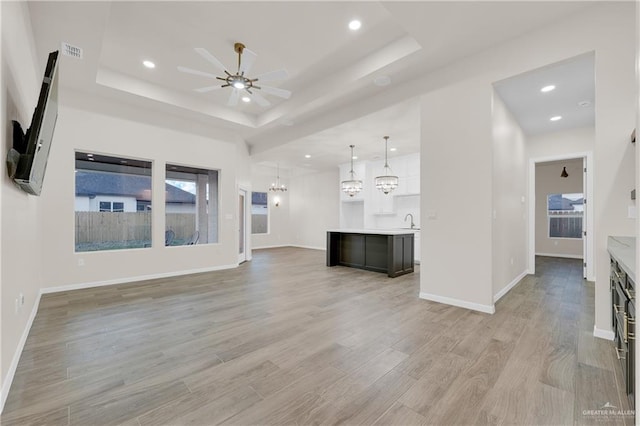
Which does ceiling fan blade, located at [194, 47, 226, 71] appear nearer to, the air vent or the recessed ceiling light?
the air vent

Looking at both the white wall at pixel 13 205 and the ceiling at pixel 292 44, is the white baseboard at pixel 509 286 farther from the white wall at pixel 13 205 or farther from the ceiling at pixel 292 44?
the white wall at pixel 13 205

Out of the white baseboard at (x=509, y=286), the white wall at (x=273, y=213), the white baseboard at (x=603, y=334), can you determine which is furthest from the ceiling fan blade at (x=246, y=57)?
the white wall at (x=273, y=213)

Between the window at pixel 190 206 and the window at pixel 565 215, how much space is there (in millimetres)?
10059

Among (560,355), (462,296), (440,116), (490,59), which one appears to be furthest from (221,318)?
(490,59)

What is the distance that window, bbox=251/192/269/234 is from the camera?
11023mm

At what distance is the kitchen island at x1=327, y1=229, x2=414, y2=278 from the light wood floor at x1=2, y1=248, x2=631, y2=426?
5.54 feet

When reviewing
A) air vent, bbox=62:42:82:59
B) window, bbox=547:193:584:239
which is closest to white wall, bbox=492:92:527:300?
window, bbox=547:193:584:239

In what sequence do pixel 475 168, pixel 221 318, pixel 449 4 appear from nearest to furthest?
1. pixel 449 4
2. pixel 221 318
3. pixel 475 168

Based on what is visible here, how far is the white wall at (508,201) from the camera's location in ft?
12.5

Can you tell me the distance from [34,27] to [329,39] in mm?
3266

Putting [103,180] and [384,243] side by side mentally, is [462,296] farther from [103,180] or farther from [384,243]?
[103,180]

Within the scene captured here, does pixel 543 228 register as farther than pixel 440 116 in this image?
Yes

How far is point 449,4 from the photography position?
279cm

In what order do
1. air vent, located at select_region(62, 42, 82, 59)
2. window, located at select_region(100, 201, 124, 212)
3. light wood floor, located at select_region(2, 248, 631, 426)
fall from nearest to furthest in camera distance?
light wood floor, located at select_region(2, 248, 631, 426), air vent, located at select_region(62, 42, 82, 59), window, located at select_region(100, 201, 124, 212)
